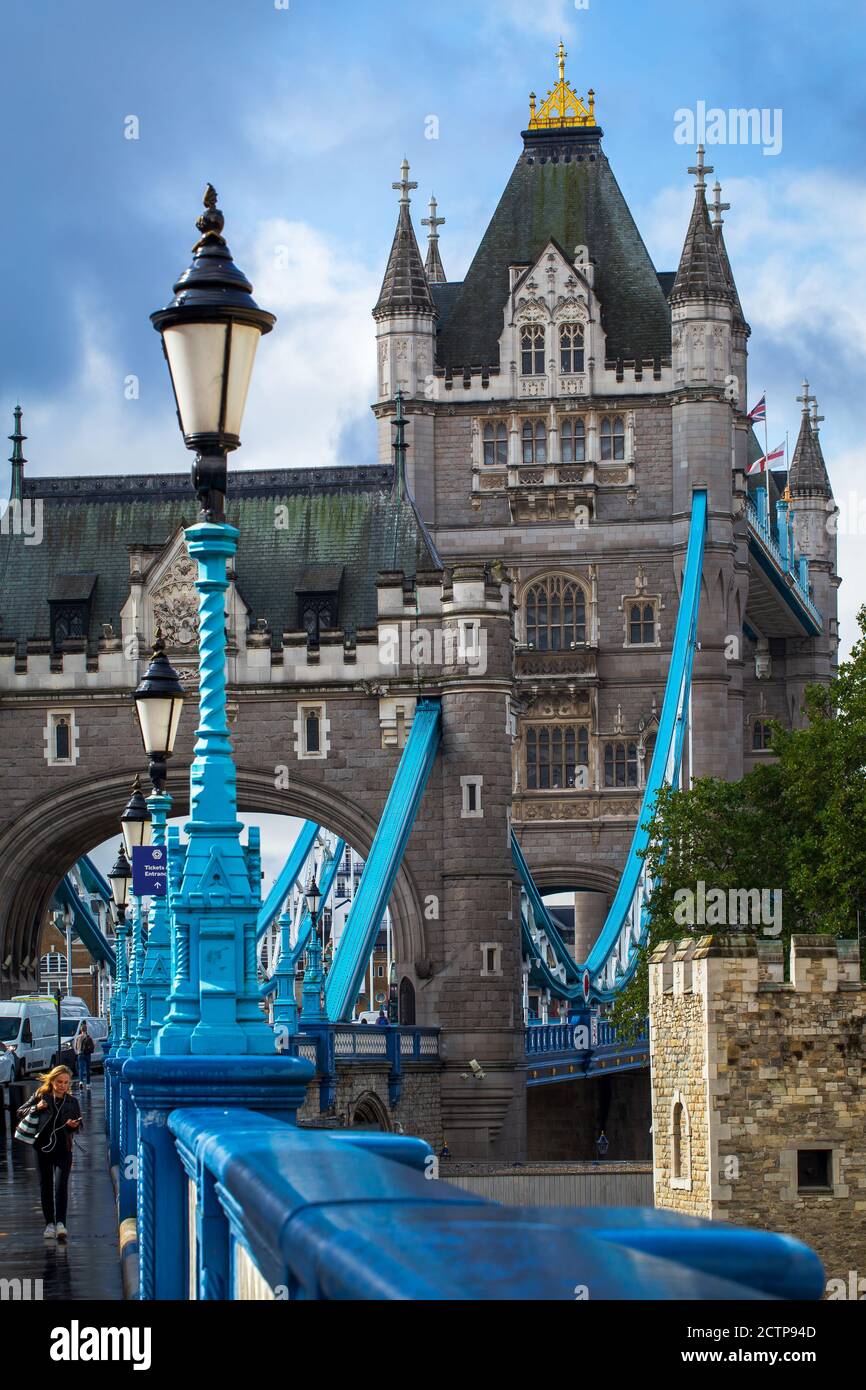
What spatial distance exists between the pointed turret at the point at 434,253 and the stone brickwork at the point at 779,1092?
49.9 metres

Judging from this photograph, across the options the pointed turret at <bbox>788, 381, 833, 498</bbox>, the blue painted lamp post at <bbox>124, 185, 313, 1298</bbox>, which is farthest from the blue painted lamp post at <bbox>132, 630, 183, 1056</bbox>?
the pointed turret at <bbox>788, 381, 833, 498</bbox>

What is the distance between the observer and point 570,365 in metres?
67.3

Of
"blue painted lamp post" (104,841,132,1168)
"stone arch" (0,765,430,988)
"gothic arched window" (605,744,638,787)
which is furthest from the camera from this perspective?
"gothic arched window" (605,744,638,787)

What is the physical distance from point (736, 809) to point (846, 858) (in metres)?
6.11

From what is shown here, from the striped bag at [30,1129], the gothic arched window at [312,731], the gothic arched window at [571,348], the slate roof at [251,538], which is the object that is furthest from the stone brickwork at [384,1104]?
the gothic arched window at [571,348]

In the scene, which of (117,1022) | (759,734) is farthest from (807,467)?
(117,1022)

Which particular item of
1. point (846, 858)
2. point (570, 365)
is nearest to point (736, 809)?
point (846, 858)

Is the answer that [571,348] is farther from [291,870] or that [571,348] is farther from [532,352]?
[291,870]

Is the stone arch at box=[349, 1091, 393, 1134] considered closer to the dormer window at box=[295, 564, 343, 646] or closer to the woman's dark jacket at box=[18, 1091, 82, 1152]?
the dormer window at box=[295, 564, 343, 646]

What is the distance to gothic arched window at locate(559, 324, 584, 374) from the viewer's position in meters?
67.3

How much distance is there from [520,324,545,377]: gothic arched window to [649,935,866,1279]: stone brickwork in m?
37.9

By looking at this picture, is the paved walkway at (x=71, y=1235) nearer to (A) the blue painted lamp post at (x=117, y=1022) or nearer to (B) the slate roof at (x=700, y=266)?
(A) the blue painted lamp post at (x=117, y=1022)

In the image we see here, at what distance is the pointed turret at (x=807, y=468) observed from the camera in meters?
90.0

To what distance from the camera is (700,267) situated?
67438mm
